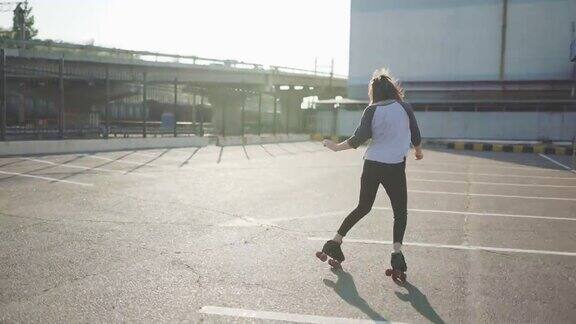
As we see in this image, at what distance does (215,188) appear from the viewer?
31.8ft

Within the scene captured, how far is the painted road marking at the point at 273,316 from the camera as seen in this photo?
330 centimetres

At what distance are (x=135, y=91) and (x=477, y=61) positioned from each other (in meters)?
29.5

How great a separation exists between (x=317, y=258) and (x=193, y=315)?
180 centimetres

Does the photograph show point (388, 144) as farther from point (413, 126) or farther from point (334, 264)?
point (334, 264)

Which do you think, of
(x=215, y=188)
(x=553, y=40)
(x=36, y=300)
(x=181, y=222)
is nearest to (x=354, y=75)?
(x=553, y=40)

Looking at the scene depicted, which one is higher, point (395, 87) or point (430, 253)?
point (395, 87)

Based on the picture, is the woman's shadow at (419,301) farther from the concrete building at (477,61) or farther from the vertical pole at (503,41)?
the vertical pole at (503,41)

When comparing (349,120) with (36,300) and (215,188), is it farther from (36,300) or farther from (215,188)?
(36,300)

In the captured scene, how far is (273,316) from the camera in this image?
11.0 feet

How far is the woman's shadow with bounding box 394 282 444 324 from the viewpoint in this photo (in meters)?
3.39

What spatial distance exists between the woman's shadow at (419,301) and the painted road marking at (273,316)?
0.43 m

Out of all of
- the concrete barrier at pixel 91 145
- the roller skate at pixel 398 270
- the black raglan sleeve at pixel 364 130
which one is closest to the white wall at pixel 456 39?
the concrete barrier at pixel 91 145

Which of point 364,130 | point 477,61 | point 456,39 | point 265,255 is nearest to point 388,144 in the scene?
point 364,130

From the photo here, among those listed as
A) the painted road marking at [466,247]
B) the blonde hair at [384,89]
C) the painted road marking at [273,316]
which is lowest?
the painted road marking at [273,316]
